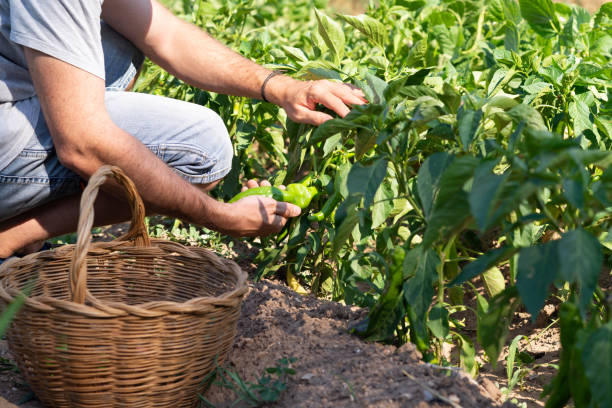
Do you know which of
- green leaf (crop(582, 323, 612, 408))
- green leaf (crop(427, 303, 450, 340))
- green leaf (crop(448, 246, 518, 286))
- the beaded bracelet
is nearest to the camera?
green leaf (crop(582, 323, 612, 408))

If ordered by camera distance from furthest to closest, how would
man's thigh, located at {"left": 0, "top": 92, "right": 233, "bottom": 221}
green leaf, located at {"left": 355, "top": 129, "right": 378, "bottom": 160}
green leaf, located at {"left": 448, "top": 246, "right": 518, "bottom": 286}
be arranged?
man's thigh, located at {"left": 0, "top": 92, "right": 233, "bottom": 221} → green leaf, located at {"left": 355, "top": 129, "right": 378, "bottom": 160} → green leaf, located at {"left": 448, "top": 246, "right": 518, "bottom": 286}

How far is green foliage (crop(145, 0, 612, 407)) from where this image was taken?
1091 mm

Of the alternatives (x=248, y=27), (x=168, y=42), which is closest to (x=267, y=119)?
(x=168, y=42)

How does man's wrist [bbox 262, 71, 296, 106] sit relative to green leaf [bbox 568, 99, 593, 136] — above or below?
below

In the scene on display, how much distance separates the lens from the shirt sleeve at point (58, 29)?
5.48ft

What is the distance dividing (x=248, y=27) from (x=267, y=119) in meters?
2.35

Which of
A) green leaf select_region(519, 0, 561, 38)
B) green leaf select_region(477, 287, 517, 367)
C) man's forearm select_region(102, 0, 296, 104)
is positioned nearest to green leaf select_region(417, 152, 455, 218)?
green leaf select_region(477, 287, 517, 367)

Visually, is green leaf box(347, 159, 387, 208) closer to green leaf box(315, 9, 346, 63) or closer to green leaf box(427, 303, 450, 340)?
green leaf box(427, 303, 450, 340)

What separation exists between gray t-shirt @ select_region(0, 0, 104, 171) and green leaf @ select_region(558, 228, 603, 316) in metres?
1.22

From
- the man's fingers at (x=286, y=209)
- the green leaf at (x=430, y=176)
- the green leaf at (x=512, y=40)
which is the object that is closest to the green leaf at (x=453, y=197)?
the green leaf at (x=430, y=176)

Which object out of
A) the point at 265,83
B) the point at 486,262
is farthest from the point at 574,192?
the point at 265,83

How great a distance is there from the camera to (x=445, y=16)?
271 centimetres

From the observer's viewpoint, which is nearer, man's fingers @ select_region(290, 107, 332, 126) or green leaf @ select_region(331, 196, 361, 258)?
green leaf @ select_region(331, 196, 361, 258)

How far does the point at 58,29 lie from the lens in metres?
1.68
